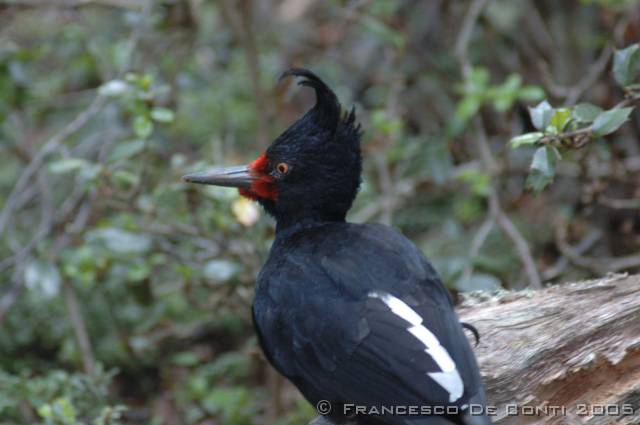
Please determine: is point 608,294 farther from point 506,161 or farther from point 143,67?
point 143,67

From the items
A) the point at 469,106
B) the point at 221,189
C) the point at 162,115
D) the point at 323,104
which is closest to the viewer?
the point at 323,104

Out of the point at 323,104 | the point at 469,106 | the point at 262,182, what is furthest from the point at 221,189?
the point at 469,106

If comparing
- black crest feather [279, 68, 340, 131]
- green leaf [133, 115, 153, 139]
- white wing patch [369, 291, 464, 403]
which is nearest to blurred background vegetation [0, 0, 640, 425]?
green leaf [133, 115, 153, 139]

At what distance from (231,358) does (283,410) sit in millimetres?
404

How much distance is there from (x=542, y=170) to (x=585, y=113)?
26 cm

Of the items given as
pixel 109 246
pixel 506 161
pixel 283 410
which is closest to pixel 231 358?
pixel 283 410

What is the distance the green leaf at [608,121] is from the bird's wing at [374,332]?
668 millimetres

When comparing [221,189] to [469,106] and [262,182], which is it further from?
[469,106]

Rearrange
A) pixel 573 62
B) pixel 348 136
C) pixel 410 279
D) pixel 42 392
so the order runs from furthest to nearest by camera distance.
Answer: pixel 573 62, pixel 42 392, pixel 348 136, pixel 410 279

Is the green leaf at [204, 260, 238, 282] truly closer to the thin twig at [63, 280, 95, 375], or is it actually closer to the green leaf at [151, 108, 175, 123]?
the thin twig at [63, 280, 95, 375]

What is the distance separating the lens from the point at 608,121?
3051mm

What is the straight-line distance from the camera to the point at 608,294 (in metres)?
3.12

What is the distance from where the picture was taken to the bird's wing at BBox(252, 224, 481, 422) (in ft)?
8.69

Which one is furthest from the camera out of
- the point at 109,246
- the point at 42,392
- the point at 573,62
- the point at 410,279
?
the point at 573,62
